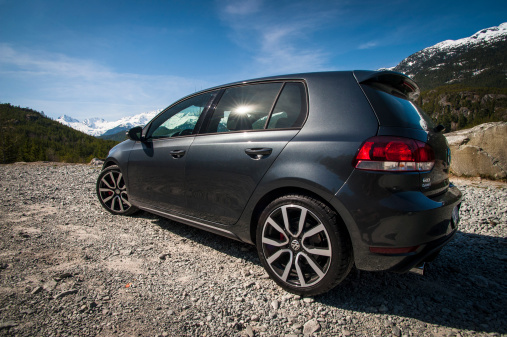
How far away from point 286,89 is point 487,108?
146565 mm

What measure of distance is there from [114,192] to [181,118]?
170 cm

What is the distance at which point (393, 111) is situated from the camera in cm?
187

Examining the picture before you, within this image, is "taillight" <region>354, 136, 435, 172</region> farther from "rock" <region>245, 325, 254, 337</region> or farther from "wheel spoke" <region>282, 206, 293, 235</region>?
"rock" <region>245, 325, 254, 337</region>

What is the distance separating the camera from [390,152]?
5.52 feet

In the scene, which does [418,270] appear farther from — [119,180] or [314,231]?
[119,180]

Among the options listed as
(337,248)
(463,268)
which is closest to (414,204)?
(337,248)

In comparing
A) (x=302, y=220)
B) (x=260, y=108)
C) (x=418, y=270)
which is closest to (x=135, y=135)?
(x=260, y=108)

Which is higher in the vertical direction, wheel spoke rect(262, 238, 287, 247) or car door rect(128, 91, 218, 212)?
car door rect(128, 91, 218, 212)

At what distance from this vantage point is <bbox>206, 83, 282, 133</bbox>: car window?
2389 millimetres

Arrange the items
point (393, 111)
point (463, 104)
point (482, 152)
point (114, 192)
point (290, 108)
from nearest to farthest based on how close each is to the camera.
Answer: point (393, 111), point (290, 108), point (114, 192), point (482, 152), point (463, 104)

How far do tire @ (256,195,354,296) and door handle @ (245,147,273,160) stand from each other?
38 centimetres

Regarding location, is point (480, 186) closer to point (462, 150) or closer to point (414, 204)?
point (462, 150)

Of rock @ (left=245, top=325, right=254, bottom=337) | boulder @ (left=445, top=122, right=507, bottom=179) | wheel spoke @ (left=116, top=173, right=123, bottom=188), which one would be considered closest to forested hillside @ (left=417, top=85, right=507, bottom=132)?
boulder @ (left=445, top=122, right=507, bottom=179)

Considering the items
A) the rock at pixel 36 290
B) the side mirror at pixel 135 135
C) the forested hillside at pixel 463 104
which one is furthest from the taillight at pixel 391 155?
the forested hillside at pixel 463 104
